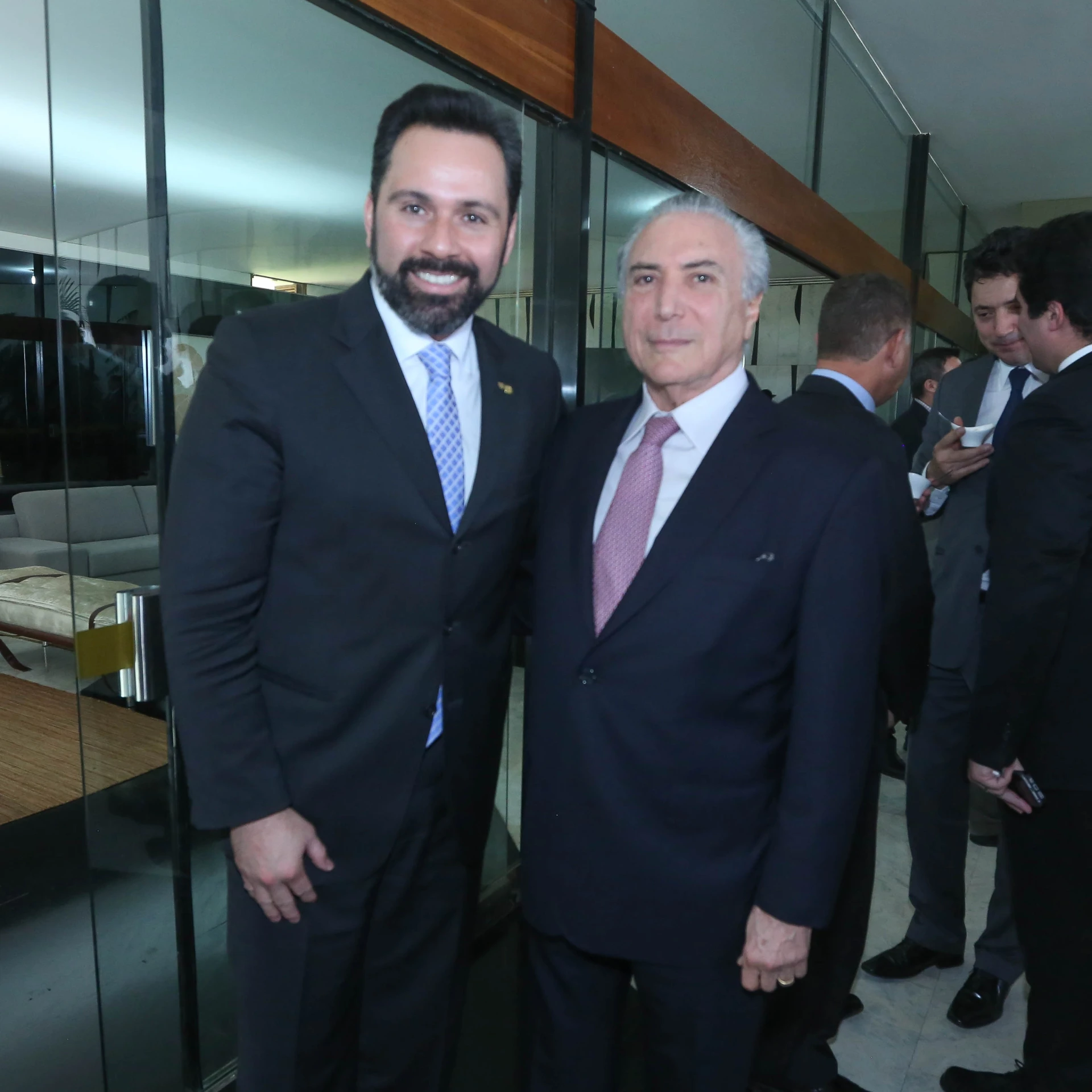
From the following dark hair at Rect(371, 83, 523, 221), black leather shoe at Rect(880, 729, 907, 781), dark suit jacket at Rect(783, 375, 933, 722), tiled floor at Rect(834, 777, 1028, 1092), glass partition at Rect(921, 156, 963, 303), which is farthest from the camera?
glass partition at Rect(921, 156, 963, 303)

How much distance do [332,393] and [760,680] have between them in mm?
783

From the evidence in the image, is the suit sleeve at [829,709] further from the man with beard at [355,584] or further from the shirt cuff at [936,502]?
the shirt cuff at [936,502]

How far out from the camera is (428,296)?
1.37 m

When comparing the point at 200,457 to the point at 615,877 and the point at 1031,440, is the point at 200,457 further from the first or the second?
the point at 1031,440

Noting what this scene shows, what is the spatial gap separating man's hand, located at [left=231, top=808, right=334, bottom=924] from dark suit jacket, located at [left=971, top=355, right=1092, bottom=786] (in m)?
1.31

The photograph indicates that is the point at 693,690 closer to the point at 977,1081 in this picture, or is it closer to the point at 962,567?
the point at 977,1081

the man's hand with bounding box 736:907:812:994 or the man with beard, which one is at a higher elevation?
the man with beard

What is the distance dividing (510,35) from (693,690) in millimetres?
1885

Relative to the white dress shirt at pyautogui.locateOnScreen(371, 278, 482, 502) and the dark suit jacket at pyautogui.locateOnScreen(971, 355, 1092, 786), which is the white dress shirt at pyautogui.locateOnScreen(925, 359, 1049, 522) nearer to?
the dark suit jacket at pyautogui.locateOnScreen(971, 355, 1092, 786)

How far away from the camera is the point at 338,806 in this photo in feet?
4.57

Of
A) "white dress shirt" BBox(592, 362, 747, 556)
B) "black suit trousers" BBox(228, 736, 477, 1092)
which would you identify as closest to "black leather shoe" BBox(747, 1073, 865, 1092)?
"black suit trousers" BBox(228, 736, 477, 1092)

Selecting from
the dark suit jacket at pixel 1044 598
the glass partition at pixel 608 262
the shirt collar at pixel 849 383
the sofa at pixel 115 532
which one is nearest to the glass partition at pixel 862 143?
the glass partition at pixel 608 262

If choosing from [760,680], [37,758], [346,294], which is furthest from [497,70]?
[37,758]

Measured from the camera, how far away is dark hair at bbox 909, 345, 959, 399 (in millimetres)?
4781
